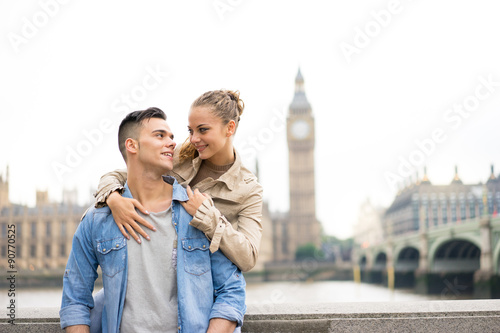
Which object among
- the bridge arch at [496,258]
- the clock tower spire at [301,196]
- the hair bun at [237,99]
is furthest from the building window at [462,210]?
the hair bun at [237,99]

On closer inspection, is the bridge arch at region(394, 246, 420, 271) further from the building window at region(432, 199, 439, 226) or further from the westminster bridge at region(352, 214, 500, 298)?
the building window at region(432, 199, 439, 226)

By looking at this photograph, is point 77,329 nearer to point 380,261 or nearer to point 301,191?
point 380,261

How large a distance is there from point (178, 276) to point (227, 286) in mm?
161

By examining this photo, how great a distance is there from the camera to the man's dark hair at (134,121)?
1675 mm

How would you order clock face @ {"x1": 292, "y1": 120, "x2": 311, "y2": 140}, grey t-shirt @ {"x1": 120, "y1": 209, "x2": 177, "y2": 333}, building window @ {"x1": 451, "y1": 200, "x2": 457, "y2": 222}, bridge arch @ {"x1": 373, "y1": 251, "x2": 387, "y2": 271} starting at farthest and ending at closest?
clock face @ {"x1": 292, "y1": 120, "x2": 311, "y2": 140} → building window @ {"x1": 451, "y1": 200, "x2": 457, "y2": 222} → bridge arch @ {"x1": 373, "y1": 251, "x2": 387, "y2": 271} → grey t-shirt @ {"x1": 120, "y1": 209, "x2": 177, "y2": 333}

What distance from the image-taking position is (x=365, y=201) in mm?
65500

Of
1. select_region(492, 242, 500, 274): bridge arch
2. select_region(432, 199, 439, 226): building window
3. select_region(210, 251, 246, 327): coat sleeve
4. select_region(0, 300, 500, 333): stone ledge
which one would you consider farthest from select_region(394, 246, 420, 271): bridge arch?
select_region(210, 251, 246, 327): coat sleeve

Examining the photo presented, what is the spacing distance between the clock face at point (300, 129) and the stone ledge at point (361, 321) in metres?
58.5

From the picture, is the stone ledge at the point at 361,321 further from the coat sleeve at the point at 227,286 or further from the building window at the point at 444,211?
the building window at the point at 444,211

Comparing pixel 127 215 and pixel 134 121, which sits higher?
pixel 134 121

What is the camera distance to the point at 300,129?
61.3m

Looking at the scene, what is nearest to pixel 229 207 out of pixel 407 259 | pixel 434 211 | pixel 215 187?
pixel 215 187

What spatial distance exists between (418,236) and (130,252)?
2686 cm

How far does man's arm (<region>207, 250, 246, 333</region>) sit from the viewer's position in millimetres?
1569
